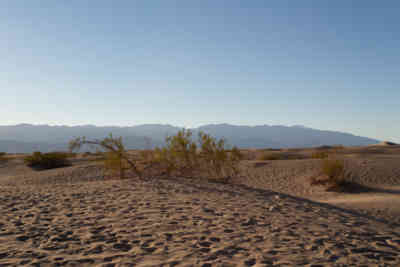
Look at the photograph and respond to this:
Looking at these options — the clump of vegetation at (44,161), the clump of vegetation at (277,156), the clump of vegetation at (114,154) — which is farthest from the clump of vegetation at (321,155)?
the clump of vegetation at (44,161)

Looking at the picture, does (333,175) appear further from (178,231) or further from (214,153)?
(178,231)

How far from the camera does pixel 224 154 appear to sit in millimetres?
11570

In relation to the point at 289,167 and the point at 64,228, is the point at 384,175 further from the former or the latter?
the point at 64,228

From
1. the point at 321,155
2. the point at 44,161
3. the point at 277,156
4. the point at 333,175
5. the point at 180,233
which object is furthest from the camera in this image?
the point at 277,156

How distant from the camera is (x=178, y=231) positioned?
14.6ft

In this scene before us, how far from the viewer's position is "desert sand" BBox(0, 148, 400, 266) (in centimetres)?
347

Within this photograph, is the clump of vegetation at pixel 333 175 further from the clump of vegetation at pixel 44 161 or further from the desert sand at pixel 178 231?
the clump of vegetation at pixel 44 161

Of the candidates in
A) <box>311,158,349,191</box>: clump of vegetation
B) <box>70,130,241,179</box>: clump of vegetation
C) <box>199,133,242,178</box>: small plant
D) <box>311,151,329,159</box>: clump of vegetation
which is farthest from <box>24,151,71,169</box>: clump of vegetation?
<box>311,151,329,159</box>: clump of vegetation

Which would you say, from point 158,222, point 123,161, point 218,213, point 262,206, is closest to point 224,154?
point 123,161

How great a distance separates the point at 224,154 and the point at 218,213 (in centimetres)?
605

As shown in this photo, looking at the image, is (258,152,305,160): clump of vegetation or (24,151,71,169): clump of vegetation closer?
(24,151,71,169): clump of vegetation

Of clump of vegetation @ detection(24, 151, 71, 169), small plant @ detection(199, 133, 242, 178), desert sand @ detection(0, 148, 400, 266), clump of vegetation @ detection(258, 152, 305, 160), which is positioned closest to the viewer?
desert sand @ detection(0, 148, 400, 266)

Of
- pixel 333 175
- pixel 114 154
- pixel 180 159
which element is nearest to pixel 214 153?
pixel 180 159

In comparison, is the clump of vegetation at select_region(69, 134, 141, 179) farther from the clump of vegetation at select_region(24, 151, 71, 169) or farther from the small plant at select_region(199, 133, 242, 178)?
the clump of vegetation at select_region(24, 151, 71, 169)
